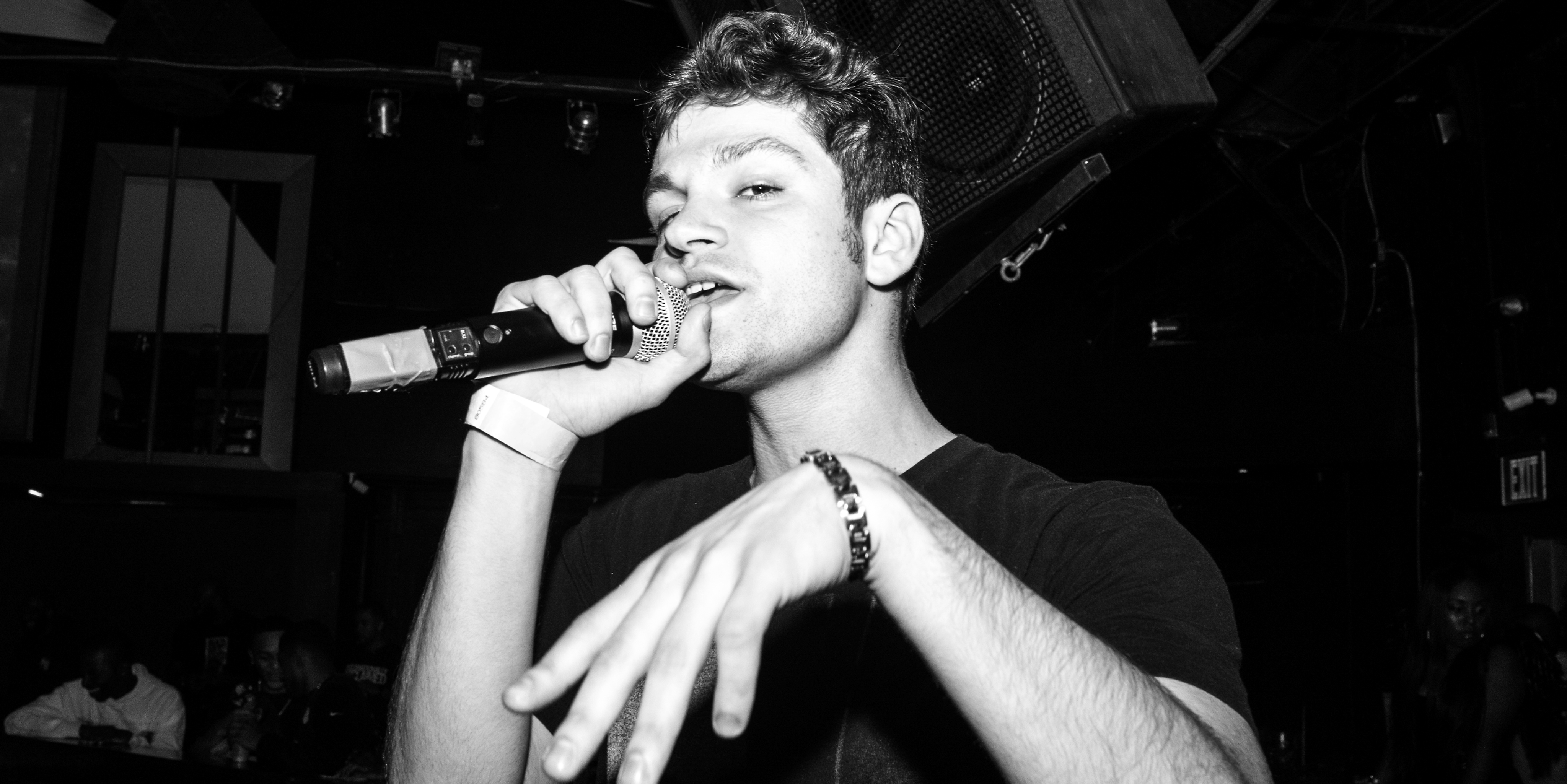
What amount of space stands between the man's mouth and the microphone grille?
0.05m

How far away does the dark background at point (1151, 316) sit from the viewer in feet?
14.6

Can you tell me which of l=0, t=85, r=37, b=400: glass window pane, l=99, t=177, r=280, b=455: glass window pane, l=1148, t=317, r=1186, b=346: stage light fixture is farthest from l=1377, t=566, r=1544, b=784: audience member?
l=0, t=85, r=37, b=400: glass window pane

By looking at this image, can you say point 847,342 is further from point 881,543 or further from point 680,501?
point 881,543

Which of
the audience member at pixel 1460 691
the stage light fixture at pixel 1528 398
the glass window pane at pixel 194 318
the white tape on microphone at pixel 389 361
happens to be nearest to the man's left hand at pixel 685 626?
the white tape on microphone at pixel 389 361

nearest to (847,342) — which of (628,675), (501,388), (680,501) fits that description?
(680,501)

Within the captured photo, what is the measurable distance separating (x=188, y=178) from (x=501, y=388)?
7.93 meters

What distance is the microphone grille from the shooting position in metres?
1.29

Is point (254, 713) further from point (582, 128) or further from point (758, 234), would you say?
point (758, 234)

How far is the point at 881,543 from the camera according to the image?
2.84 ft

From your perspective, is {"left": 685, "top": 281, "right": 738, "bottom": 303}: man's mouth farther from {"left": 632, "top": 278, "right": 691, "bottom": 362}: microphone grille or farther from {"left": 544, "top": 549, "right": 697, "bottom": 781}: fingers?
{"left": 544, "top": 549, "right": 697, "bottom": 781}: fingers

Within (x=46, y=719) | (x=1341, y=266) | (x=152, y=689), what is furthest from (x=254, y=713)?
(x=1341, y=266)

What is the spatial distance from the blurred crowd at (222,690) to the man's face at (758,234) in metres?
2.83

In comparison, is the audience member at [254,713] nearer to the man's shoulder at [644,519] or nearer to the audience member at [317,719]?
the audience member at [317,719]

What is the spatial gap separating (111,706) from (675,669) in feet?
20.2
